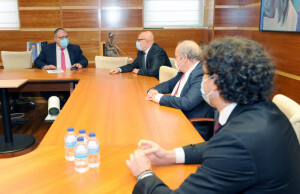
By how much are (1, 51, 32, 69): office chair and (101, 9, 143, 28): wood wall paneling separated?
5.04 ft

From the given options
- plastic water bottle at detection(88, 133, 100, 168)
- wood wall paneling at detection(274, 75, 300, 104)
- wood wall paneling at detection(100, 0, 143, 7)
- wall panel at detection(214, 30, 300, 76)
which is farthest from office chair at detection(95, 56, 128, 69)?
plastic water bottle at detection(88, 133, 100, 168)

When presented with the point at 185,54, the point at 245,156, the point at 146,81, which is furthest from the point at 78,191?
the point at 146,81

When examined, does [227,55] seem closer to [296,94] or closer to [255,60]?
[255,60]

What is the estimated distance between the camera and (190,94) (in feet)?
8.05

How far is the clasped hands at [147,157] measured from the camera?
129 cm

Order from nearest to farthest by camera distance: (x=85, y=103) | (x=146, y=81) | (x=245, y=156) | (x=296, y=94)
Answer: (x=245, y=156)
(x=85, y=103)
(x=296, y=94)
(x=146, y=81)

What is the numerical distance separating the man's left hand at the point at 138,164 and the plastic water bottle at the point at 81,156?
209 millimetres

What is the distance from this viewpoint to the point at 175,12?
5844 millimetres

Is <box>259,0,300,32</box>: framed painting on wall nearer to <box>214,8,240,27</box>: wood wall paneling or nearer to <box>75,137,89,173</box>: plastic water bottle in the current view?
<box>214,8,240,27</box>: wood wall paneling

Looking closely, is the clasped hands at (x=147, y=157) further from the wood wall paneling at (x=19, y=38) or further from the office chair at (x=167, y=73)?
the wood wall paneling at (x=19, y=38)

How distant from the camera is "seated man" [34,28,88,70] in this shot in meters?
4.60

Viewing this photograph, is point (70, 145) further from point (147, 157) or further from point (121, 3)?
point (121, 3)

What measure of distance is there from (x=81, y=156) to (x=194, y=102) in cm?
131

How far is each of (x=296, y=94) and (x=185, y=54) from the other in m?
1.59
